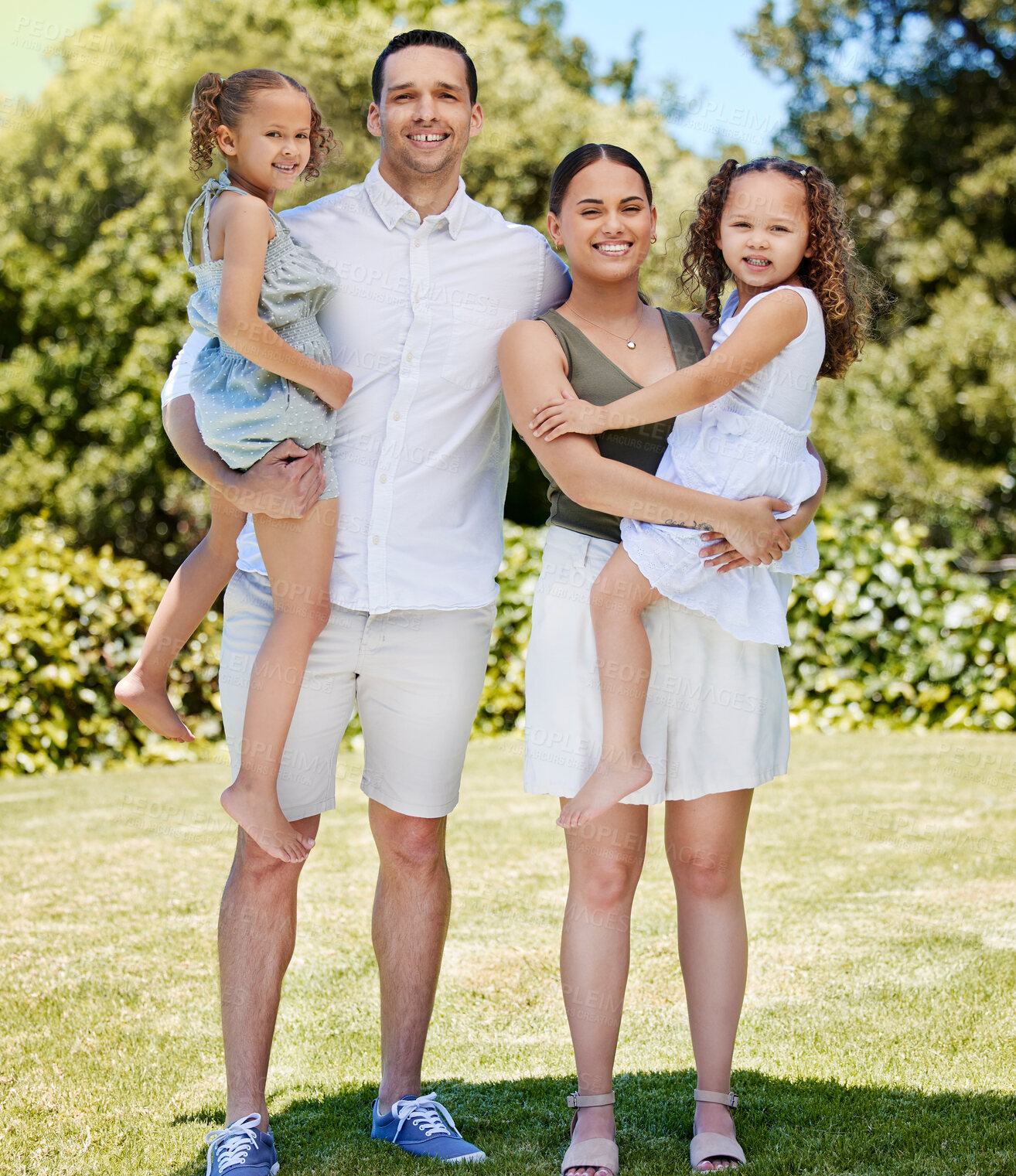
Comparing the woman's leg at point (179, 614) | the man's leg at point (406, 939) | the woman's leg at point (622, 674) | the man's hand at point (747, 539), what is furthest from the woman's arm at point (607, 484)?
the man's leg at point (406, 939)

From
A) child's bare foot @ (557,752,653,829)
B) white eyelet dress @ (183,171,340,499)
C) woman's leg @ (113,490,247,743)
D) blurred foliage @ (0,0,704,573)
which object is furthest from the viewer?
blurred foliage @ (0,0,704,573)

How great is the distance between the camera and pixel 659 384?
2.28 metres

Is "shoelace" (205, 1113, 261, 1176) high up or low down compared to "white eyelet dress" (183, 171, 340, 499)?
down

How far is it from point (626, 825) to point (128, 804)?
13.3 ft

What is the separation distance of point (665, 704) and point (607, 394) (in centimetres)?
63

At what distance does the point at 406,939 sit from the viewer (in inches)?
103

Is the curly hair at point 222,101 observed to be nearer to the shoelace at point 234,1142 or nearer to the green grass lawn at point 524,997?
the shoelace at point 234,1142

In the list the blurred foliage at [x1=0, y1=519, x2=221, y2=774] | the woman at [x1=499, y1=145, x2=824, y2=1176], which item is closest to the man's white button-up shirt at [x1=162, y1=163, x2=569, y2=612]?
the woman at [x1=499, y1=145, x2=824, y2=1176]

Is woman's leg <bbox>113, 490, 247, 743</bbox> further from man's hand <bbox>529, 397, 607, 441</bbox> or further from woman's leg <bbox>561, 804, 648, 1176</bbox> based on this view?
woman's leg <bbox>561, 804, 648, 1176</bbox>

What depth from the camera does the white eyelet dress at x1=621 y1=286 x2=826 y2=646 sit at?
7.50 ft

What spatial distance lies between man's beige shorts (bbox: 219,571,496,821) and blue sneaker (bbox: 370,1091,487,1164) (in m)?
0.63

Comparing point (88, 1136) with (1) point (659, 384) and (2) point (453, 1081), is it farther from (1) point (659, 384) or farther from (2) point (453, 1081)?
(1) point (659, 384)

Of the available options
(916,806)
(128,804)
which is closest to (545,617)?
(916,806)

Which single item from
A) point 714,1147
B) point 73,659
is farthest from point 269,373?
point 73,659
